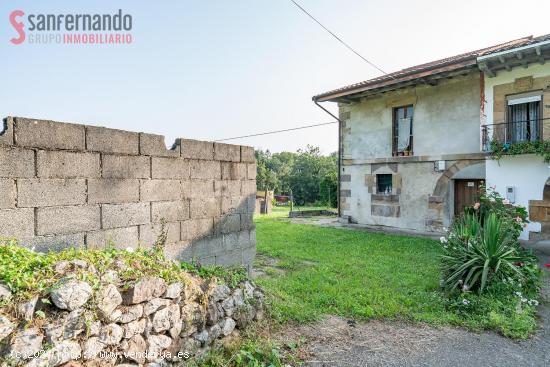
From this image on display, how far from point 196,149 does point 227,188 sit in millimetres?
800

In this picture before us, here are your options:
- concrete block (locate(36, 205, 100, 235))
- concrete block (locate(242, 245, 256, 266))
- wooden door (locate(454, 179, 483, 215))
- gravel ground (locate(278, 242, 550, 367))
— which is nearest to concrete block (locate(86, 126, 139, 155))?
concrete block (locate(36, 205, 100, 235))

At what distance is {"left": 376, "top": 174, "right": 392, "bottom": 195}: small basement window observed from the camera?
12.1 m

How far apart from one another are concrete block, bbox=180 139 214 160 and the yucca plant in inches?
155

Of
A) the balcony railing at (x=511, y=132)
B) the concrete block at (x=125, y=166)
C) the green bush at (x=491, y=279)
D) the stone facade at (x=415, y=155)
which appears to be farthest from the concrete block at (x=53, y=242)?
the stone facade at (x=415, y=155)

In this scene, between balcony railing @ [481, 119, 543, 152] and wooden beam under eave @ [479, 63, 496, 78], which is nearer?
balcony railing @ [481, 119, 543, 152]

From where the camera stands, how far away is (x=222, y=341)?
3096mm

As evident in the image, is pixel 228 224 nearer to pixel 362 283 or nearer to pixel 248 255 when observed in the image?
pixel 248 255

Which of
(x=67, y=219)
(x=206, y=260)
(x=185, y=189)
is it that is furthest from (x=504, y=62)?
(x=67, y=219)

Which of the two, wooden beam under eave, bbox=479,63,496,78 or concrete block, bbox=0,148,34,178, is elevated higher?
wooden beam under eave, bbox=479,63,496,78

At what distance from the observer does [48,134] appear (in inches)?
119

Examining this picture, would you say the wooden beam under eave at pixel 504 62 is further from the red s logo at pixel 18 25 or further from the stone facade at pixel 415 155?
the red s logo at pixel 18 25

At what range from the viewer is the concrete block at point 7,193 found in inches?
109

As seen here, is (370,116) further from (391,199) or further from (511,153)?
(511,153)

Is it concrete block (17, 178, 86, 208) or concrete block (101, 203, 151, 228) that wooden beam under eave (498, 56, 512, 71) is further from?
concrete block (17, 178, 86, 208)
